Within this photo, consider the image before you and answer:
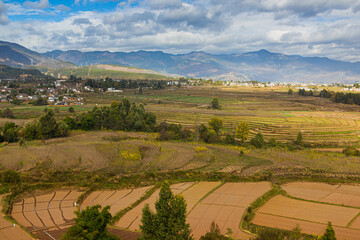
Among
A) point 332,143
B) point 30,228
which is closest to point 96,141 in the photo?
point 30,228

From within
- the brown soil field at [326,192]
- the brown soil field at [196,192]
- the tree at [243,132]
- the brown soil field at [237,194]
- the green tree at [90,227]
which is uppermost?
the tree at [243,132]

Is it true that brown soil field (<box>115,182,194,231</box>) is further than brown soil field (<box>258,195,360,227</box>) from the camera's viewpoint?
No

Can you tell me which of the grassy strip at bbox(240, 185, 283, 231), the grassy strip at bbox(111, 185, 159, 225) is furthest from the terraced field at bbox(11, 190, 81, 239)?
the grassy strip at bbox(240, 185, 283, 231)

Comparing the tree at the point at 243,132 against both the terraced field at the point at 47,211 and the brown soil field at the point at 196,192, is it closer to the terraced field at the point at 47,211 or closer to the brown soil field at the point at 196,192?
the brown soil field at the point at 196,192

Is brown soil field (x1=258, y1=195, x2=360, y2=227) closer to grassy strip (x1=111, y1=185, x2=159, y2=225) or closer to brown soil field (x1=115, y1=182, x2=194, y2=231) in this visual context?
brown soil field (x1=115, y1=182, x2=194, y2=231)

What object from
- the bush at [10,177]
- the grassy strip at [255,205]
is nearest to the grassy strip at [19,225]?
the bush at [10,177]

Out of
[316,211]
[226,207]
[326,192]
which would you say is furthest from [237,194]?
[326,192]

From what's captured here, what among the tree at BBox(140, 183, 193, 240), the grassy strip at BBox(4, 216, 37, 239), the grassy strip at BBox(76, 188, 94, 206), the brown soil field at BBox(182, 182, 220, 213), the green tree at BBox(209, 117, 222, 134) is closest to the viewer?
the tree at BBox(140, 183, 193, 240)
